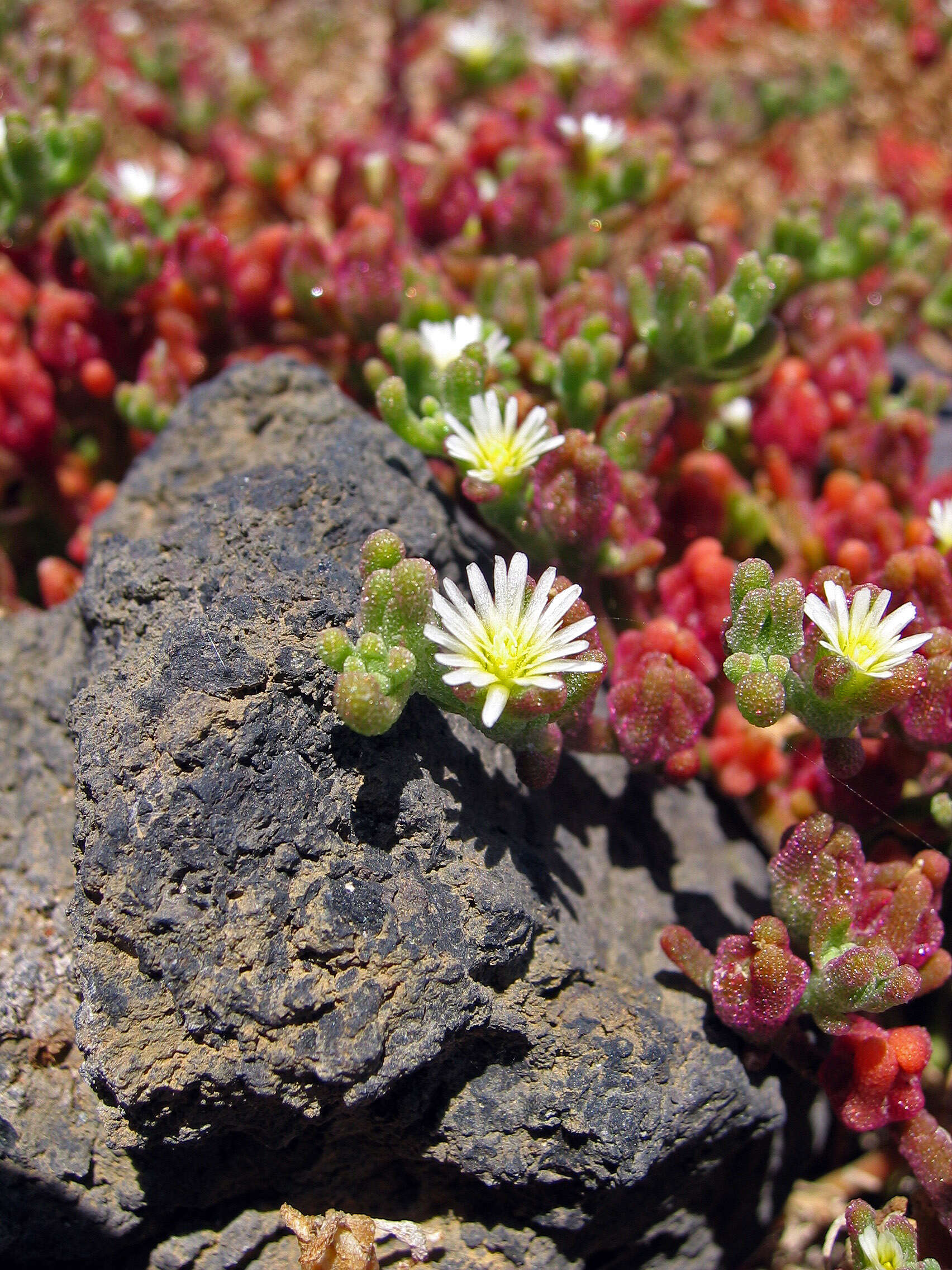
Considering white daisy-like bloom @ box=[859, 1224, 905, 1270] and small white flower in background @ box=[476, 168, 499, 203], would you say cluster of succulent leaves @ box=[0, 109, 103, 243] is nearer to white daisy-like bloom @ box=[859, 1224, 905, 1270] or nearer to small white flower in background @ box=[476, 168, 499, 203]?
small white flower in background @ box=[476, 168, 499, 203]

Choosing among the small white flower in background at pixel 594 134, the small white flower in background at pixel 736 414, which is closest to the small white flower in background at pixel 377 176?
the small white flower in background at pixel 594 134

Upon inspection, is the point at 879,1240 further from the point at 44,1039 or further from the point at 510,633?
the point at 44,1039

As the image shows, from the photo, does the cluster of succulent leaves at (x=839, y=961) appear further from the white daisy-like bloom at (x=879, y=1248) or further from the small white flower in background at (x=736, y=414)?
the small white flower in background at (x=736, y=414)

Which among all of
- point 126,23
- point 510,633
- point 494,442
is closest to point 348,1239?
point 510,633

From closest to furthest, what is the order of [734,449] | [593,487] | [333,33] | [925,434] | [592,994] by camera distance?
[592,994] < [593,487] < [925,434] < [734,449] < [333,33]

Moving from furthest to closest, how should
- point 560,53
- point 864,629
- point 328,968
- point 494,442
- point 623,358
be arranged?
point 560,53 → point 623,358 → point 494,442 → point 864,629 → point 328,968

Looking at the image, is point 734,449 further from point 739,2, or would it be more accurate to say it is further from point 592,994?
point 739,2

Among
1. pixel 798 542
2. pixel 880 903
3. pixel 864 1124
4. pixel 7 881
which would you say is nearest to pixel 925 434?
pixel 798 542
